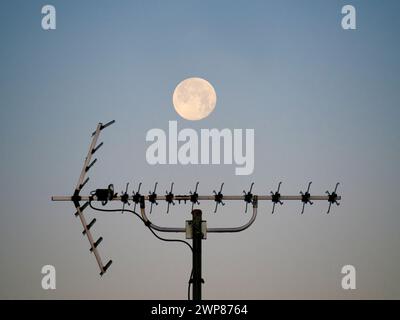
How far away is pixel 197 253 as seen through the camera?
27.1ft

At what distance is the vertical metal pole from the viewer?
8117 mm

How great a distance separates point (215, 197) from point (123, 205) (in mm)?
1849

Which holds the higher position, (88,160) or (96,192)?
(88,160)

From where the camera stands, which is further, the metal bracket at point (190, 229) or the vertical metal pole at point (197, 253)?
the metal bracket at point (190, 229)

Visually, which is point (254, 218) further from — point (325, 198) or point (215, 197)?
point (325, 198)

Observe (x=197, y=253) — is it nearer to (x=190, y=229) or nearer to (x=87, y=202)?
(x=190, y=229)

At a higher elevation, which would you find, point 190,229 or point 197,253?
point 190,229

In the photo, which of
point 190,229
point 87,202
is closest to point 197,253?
point 190,229

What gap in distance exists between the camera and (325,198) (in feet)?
30.6

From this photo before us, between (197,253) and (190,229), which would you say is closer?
(197,253)

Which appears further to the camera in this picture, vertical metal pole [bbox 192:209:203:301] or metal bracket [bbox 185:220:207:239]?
metal bracket [bbox 185:220:207:239]

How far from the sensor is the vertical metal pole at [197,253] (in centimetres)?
812
